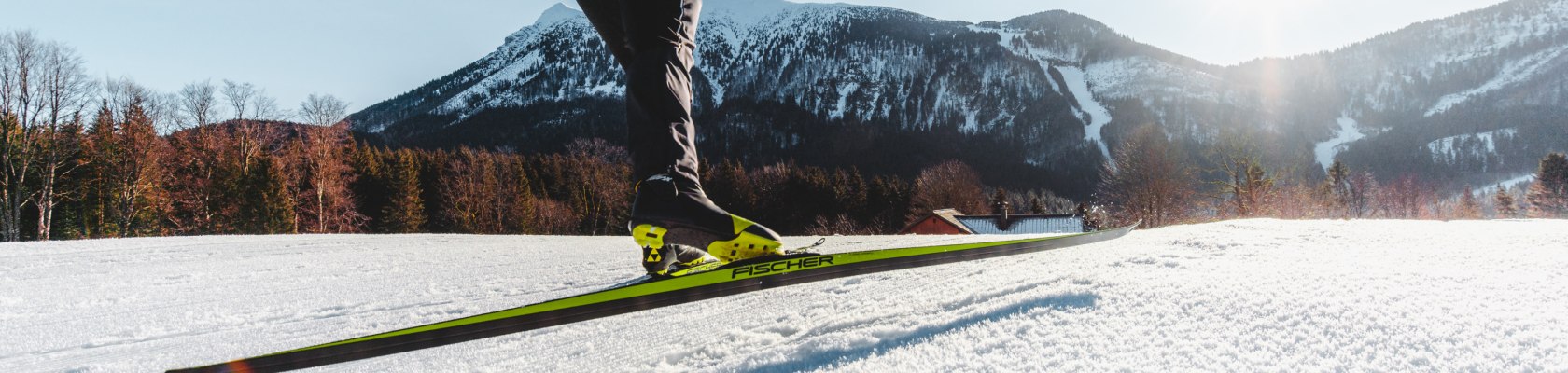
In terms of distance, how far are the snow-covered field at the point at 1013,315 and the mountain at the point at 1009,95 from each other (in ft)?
246

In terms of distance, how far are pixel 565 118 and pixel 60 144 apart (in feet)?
227

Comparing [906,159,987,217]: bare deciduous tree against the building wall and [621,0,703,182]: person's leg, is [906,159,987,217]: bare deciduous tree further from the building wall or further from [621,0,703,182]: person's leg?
[621,0,703,182]: person's leg

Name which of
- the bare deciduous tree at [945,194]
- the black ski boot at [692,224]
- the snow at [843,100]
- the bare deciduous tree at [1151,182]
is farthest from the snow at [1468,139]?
the black ski boot at [692,224]

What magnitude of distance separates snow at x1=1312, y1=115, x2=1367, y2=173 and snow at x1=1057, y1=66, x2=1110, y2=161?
3351 centimetres

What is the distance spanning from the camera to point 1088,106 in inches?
4392

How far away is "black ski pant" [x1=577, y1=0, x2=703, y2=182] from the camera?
4.35 ft

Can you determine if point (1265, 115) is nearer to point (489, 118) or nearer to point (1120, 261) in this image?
point (489, 118)

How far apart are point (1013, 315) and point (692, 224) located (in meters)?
0.69

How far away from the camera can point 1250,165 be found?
26.6 meters

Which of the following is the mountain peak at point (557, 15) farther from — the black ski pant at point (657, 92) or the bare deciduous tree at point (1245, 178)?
the black ski pant at point (657, 92)

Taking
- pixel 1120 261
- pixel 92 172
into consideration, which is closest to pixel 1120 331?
pixel 1120 261

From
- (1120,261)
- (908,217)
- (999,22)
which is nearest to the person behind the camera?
(1120,261)

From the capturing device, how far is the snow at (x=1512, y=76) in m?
118

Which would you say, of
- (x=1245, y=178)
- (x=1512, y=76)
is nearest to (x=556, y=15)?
(x=1245, y=178)
